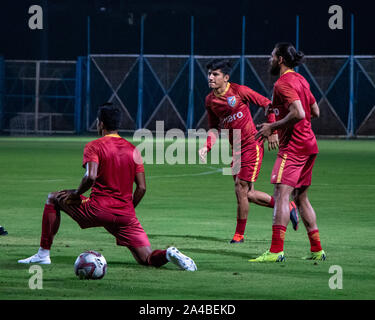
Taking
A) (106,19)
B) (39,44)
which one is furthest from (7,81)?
(106,19)

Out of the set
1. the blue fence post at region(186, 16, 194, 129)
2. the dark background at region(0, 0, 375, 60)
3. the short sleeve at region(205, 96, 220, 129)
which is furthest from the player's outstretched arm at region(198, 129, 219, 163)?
the dark background at region(0, 0, 375, 60)

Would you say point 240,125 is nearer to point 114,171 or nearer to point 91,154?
point 114,171

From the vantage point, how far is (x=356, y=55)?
43.3 m

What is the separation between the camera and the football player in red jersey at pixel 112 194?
892cm

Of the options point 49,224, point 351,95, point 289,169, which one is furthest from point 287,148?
point 351,95

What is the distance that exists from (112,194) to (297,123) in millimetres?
2146

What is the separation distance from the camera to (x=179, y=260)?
873cm

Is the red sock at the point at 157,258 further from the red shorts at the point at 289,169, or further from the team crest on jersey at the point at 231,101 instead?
the team crest on jersey at the point at 231,101

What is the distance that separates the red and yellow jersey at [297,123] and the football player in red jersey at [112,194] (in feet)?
5.47

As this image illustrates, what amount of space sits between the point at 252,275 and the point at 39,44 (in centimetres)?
4102

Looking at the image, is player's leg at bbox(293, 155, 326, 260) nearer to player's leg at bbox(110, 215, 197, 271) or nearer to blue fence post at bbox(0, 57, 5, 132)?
player's leg at bbox(110, 215, 197, 271)

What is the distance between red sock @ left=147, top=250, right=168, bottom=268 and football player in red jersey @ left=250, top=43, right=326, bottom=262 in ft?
3.78

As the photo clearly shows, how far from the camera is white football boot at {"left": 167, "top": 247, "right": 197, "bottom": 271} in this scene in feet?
28.6

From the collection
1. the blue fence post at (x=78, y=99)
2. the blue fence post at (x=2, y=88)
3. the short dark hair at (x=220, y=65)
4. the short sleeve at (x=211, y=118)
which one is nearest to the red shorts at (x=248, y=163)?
the short sleeve at (x=211, y=118)
